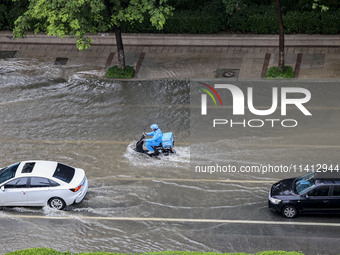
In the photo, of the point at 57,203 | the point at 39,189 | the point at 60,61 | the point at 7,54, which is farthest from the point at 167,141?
the point at 7,54

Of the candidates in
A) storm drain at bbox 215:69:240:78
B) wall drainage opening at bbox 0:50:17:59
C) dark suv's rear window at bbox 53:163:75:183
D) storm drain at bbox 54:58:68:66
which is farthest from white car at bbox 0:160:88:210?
wall drainage opening at bbox 0:50:17:59

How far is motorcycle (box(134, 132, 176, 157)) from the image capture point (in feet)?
71.5

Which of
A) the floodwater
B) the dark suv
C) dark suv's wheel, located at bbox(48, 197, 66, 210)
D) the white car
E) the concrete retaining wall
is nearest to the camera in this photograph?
the floodwater

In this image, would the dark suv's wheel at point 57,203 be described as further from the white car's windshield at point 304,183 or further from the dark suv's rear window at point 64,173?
the white car's windshield at point 304,183

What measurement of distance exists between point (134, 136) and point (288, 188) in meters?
6.74

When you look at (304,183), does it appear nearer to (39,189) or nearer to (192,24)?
(39,189)

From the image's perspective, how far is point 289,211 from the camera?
1864 cm

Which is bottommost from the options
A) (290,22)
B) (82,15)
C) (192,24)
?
(192,24)

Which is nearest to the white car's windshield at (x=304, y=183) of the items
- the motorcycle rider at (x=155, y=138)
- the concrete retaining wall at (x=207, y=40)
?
the motorcycle rider at (x=155, y=138)

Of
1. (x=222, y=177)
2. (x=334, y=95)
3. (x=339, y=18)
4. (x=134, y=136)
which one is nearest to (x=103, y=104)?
(x=134, y=136)

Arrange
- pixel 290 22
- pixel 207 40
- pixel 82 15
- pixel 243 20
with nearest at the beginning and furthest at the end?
1. pixel 82 15
2. pixel 290 22
3. pixel 243 20
4. pixel 207 40

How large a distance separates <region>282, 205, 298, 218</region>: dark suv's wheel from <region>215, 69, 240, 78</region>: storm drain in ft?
31.5

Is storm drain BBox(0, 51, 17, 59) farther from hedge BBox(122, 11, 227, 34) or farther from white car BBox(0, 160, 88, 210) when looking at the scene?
white car BBox(0, 160, 88, 210)

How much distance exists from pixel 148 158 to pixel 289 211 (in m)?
5.64
